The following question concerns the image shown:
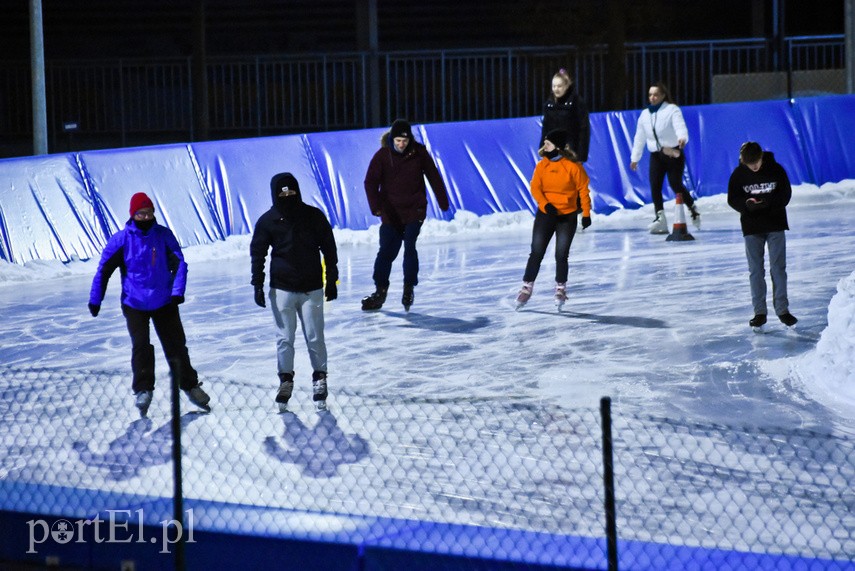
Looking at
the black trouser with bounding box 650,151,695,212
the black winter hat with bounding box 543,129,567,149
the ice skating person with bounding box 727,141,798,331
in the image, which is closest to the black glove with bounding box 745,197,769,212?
the ice skating person with bounding box 727,141,798,331

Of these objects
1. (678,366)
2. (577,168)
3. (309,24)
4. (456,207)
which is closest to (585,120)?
(577,168)

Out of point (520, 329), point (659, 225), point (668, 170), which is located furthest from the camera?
point (659, 225)

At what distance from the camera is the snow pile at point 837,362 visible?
807cm

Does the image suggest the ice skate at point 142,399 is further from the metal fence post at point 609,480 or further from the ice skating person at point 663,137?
the ice skating person at point 663,137

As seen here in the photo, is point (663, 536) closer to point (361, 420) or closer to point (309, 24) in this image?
point (361, 420)

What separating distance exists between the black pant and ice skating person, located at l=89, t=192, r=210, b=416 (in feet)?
12.5

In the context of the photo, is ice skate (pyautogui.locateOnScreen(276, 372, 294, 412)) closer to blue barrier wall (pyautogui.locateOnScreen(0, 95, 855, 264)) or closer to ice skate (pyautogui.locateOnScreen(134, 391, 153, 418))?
ice skate (pyautogui.locateOnScreen(134, 391, 153, 418))

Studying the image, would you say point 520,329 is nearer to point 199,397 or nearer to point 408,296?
point 408,296

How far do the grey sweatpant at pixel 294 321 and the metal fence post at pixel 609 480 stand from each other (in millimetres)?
3671

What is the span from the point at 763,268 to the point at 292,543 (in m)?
5.48

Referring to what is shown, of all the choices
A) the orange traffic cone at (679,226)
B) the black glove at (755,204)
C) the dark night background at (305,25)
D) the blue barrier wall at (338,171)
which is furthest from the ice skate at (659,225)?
the dark night background at (305,25)

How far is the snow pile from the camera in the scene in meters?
8.07

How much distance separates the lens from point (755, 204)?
9.74 metres

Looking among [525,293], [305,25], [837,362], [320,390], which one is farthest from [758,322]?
[305,25]
